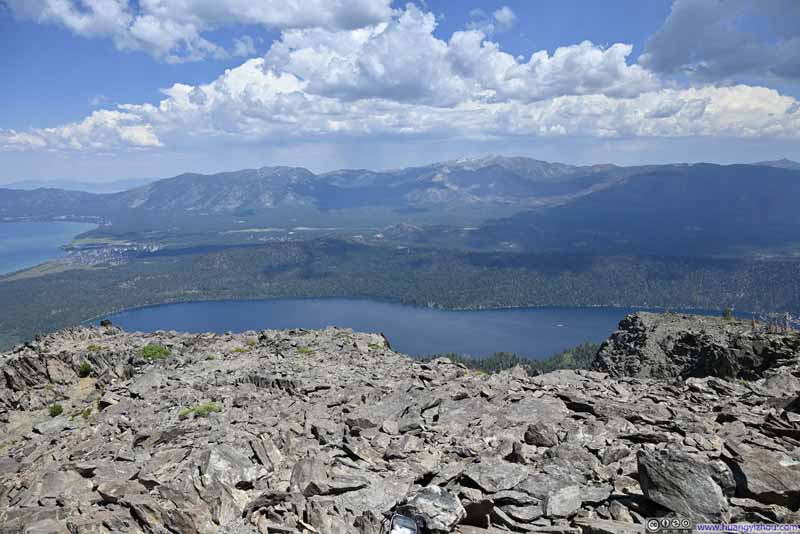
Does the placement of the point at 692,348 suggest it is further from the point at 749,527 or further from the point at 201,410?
the point at 201,410

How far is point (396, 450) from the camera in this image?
64.2ft

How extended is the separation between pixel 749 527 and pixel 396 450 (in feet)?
36.2

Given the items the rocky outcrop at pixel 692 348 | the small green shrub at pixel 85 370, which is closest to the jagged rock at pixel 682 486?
the rocky outcrop at pixel 692 348

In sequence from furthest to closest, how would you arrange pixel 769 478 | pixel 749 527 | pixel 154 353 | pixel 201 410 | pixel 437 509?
pixel 154 353 < pixel 201 410 < pixel 437 509 < pixel 769 478 < pixel 749 527

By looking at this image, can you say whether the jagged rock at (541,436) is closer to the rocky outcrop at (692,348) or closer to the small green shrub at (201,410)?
the small green shrub at (201,410)

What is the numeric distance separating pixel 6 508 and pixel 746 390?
103 ft

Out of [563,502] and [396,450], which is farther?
[396,450]

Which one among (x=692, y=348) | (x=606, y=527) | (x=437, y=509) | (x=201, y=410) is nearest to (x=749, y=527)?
(x=606, y=527)

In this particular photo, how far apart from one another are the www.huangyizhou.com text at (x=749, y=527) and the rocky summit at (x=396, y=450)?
0.37 meters

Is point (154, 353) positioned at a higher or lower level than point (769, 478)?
lower

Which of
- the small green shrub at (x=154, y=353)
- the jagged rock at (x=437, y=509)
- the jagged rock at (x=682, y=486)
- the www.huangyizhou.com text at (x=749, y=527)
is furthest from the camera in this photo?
the small green shrub at (x=154, y=353)

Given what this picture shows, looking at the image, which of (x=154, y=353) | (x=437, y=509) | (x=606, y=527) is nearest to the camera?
(x=606, y=527)

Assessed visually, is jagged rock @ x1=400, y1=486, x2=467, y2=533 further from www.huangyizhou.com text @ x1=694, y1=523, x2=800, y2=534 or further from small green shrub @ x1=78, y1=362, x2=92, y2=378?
small green shrub @ x1=78, y1=362, x2=92, y2=378

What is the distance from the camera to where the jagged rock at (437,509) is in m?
Answer: 14.0
